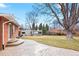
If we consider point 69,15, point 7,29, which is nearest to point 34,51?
point 7,29

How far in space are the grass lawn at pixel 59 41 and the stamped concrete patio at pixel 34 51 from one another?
0.20ft

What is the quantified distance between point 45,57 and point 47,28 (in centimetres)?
47

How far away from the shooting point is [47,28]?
459 cm

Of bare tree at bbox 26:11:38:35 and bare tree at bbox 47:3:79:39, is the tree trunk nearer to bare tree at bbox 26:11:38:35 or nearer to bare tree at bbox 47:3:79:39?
bare tree at bbox 47:3:79:39

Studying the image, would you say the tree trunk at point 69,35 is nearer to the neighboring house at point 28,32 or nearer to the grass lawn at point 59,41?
the grass lawn at point 59,41

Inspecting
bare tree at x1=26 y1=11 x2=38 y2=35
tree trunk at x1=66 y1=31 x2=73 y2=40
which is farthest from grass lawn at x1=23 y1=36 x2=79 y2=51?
bare tree at x1=26 y1=11 x2=38 y2=35

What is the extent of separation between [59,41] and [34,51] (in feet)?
1.45

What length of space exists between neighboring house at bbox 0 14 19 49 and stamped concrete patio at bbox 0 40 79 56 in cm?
15

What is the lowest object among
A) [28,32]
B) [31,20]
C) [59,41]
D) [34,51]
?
[34,51]

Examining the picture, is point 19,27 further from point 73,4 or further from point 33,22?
point 73,4

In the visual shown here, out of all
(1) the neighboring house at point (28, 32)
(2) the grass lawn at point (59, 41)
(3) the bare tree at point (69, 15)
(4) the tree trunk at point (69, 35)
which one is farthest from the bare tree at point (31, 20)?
(4) the tree trunk at point (69, 35)

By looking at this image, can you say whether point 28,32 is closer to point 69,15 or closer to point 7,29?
point 7,29

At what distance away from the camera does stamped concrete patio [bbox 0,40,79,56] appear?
14.9 ft

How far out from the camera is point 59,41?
461 centimetres
